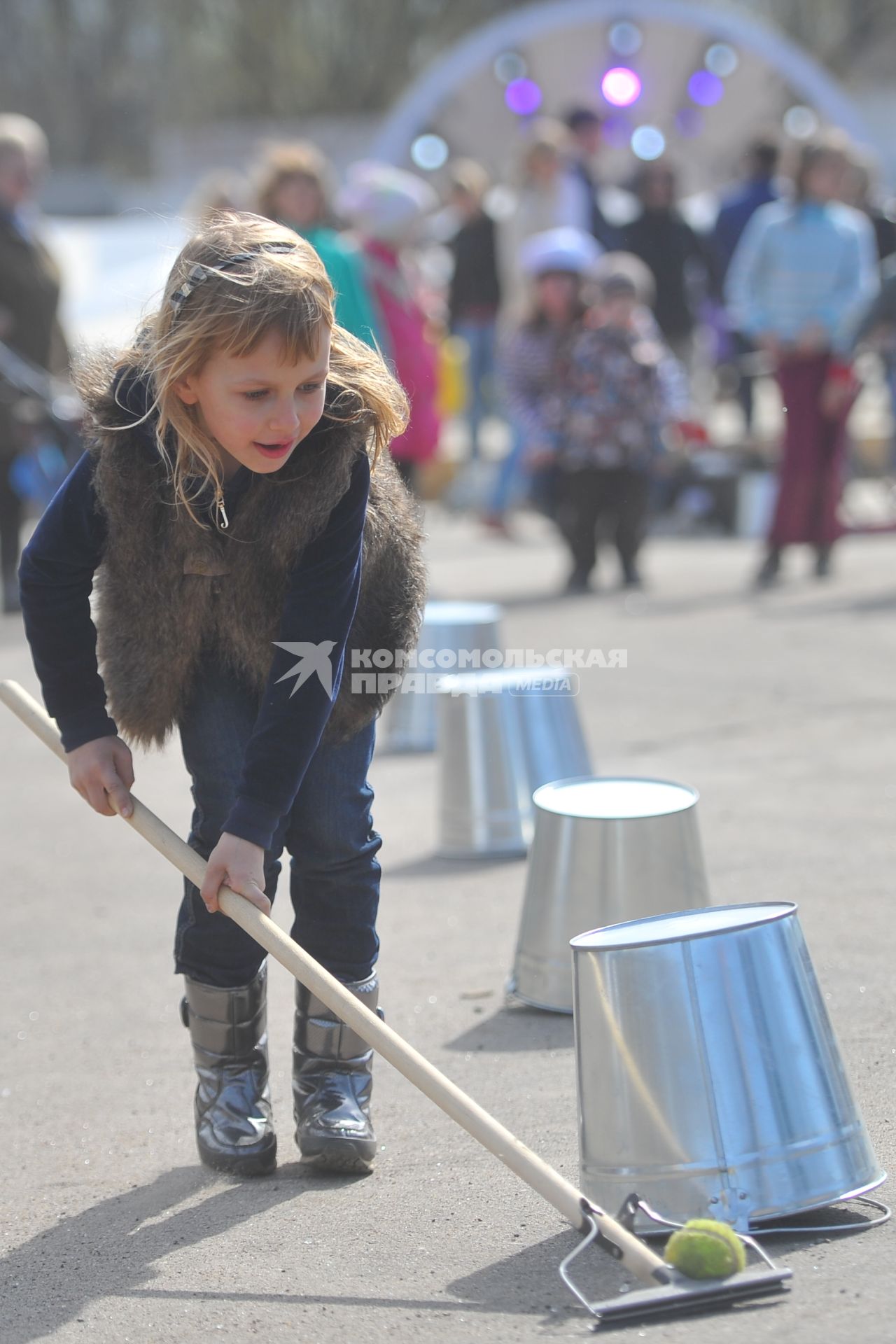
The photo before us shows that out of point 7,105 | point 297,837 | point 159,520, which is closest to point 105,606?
point 159,520

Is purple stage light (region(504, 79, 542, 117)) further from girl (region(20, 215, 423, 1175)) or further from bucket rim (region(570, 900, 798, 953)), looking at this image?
bucket rim (region(570, 900, 798, 953))

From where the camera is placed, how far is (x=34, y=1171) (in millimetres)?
3064

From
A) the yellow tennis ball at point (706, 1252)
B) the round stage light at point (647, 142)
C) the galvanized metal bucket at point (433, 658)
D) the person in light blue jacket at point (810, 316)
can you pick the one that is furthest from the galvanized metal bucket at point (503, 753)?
the round stage light at point (647, 142)

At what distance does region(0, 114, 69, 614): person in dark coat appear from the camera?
320 inches

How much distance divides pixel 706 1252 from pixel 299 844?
3.18 ft

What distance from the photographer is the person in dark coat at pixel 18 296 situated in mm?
8141

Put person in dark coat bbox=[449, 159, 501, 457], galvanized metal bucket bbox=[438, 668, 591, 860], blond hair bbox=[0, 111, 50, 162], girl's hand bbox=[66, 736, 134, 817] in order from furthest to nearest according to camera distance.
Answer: person in dark coat bbox=[449, 159, 501, 457], blond hair bbox=[0, 111, 50, 162], galvanized metal bucket bbox=[438, 668, 591, 860], girl's hand bbox=[66, 736, 134, 817]

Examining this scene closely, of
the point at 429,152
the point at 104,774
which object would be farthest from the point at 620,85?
the point at 104,774

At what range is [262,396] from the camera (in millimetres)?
2631

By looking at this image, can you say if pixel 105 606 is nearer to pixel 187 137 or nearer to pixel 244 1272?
pixel 244 1272

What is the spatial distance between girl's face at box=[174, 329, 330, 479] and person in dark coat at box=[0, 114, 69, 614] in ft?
19.1

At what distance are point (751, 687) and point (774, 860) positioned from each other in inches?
87.0

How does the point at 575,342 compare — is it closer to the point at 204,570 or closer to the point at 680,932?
the point at 204,570

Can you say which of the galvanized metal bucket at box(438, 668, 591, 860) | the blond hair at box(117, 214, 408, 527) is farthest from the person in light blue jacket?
the blond hair at box(117, 214, 408, 527)
